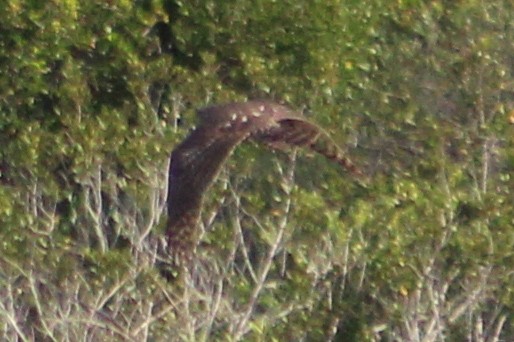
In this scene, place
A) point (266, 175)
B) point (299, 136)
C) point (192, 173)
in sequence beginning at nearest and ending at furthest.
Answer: point (192, 173), point (299, 136), point (266, 175)

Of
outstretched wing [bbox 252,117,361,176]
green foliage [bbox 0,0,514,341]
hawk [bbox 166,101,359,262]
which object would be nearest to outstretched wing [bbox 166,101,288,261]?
hawk [bbox 166,101,359,262]

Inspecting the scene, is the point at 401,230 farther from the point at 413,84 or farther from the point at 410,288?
the point at 413,84

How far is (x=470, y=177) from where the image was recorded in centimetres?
1116

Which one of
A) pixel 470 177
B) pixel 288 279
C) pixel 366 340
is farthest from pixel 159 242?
pixel 470 177

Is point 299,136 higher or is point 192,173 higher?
point 299,136

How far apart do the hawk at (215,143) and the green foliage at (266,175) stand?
4.31ft

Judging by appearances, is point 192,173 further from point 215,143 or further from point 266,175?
point 266,175

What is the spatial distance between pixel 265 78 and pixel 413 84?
1069 mm

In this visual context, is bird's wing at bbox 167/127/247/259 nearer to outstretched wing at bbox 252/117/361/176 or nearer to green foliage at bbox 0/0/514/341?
outstretched wing at bbox 252/117/361/176

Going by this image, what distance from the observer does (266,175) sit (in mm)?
10828

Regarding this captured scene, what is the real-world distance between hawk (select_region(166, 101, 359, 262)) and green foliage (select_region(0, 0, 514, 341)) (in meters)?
1.31

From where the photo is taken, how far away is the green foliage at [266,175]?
10203mm

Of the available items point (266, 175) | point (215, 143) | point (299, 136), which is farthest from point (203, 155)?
point (266, 175)

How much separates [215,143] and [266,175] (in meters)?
2.43
